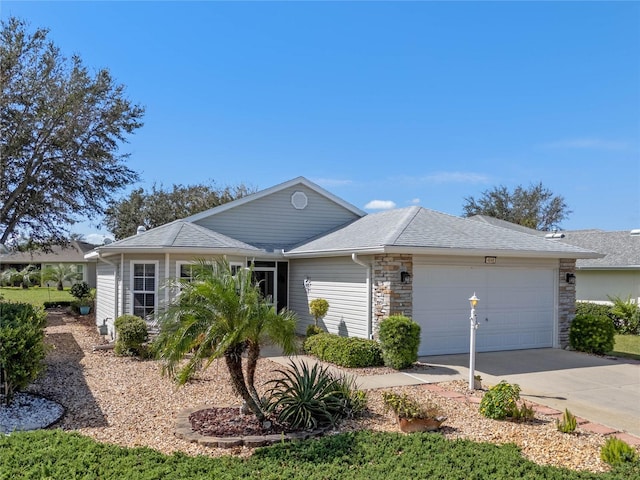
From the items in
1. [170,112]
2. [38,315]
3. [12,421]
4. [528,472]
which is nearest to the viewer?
[528,472]

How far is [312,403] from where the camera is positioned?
6434 millimetres

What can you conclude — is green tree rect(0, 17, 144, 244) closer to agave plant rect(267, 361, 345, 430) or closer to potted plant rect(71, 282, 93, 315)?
potted plant rect(71, 282, 93, 315)

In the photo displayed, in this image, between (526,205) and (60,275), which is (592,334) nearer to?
(526,205)

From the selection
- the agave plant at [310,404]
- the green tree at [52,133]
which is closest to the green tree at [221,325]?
the agave plant at [310,404]

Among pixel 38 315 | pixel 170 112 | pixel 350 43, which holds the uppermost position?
pixel 350 43

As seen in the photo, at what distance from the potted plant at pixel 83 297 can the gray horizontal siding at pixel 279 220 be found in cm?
984

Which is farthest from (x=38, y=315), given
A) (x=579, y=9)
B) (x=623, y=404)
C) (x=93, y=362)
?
(x=579, y=9)

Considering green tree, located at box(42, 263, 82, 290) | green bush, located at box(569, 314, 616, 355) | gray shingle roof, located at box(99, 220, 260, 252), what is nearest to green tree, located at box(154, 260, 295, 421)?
gray shingle roof, located at box(99, 220, 260, 252)

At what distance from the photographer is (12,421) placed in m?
6.59

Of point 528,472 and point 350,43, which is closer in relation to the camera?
point 528,472

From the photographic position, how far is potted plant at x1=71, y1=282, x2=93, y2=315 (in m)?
22.2

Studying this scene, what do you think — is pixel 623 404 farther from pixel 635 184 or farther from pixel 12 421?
pixel 12 421

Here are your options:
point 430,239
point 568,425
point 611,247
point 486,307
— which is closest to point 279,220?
point 430,239

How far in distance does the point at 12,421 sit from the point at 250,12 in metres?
8.31
